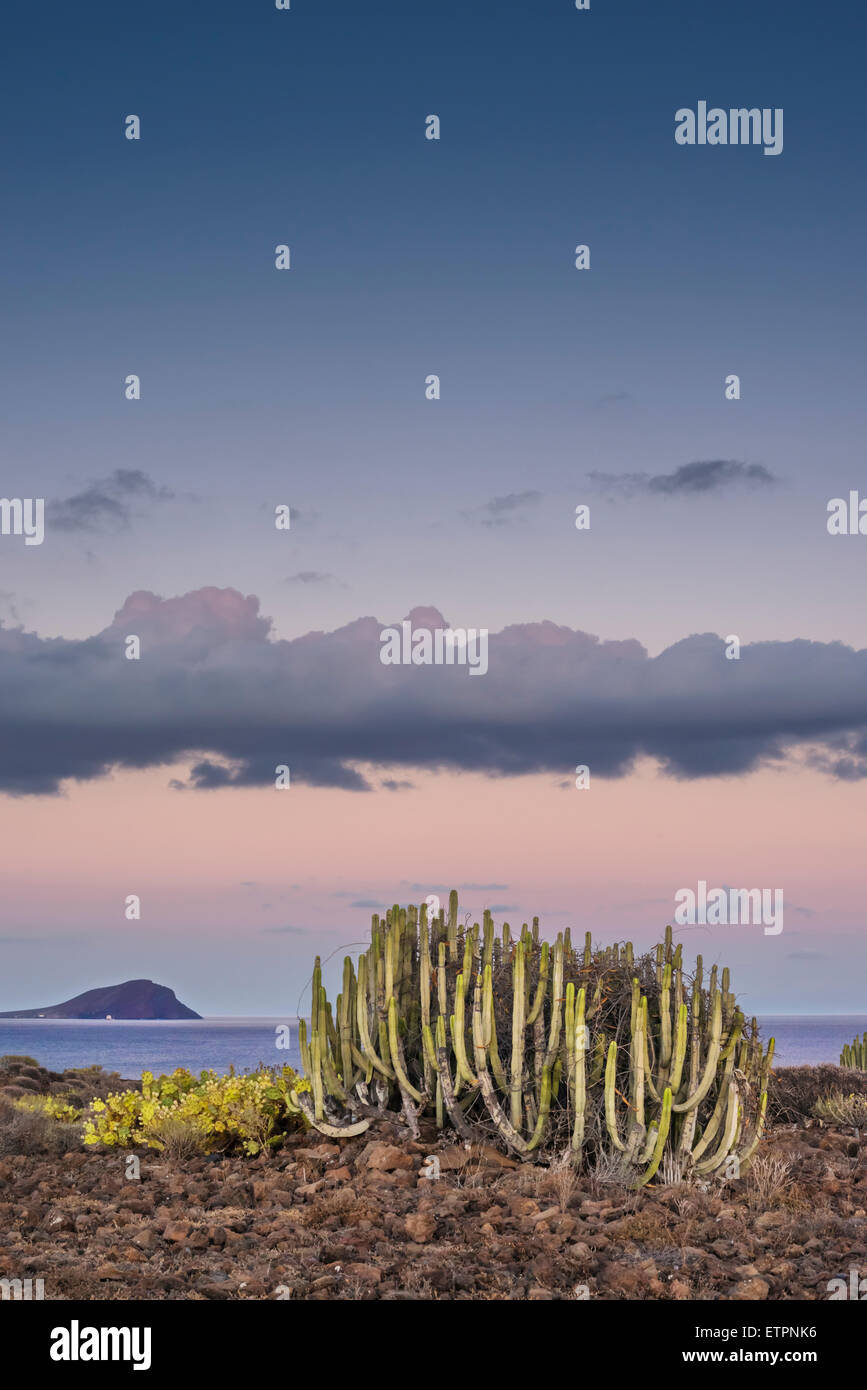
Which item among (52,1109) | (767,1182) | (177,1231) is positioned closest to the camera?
(177,1231)

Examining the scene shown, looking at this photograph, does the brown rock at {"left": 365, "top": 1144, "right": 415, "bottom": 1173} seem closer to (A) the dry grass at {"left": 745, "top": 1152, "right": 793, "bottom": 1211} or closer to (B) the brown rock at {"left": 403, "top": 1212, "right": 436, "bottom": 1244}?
(B) the brown rock at {"left": 403, "top": 1212, "right": 436, "bottom": 1244}

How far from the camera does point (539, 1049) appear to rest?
33.6 feet

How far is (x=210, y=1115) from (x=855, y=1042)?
12189mm

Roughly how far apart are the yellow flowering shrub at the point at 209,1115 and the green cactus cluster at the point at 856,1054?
10494 mm

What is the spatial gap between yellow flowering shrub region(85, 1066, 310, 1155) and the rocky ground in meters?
0.29

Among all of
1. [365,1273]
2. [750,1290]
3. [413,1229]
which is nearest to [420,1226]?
[413,1229]

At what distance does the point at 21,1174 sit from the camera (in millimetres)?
11211

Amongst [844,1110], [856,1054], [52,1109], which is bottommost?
[856,1054]

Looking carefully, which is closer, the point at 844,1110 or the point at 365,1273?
the point at 365,1273

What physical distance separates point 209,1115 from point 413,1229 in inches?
140

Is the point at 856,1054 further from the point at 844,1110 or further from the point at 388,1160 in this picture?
the point at 388,1160

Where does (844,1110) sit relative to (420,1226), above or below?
below
